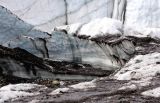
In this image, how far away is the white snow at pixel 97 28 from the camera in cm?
934

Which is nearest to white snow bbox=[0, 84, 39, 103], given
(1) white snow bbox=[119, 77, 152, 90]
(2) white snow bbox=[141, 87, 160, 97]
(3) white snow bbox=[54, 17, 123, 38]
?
(1) white snow bbox=[119, 77, 152, 90]

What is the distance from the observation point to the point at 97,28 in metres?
9.44

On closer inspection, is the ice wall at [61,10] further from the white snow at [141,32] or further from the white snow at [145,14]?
the white snow at [141,32]

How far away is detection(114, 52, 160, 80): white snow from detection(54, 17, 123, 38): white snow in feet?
2.91

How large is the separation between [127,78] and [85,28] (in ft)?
7.80

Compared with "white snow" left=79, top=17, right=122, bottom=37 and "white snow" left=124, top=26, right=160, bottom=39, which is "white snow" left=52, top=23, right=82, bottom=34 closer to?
"white snow" left=79, top=17, right=122, bottom=37

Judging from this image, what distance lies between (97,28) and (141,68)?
1892 millimetres

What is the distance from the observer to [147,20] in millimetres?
10133

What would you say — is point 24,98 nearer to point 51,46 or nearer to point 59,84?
point 59,84

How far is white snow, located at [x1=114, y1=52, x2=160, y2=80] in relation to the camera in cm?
752

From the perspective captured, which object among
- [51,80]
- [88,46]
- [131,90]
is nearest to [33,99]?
[131,90]

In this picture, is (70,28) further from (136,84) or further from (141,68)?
(136,84)

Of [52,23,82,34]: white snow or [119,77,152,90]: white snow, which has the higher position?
[52,23,82,34]: white snow

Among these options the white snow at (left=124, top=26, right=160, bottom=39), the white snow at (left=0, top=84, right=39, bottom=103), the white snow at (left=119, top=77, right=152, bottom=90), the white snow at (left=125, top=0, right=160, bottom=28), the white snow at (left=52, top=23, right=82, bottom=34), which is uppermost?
the white snow at (left=125, top=0, right=160, bottom=28)
